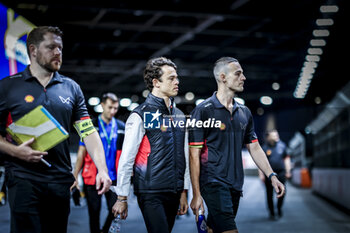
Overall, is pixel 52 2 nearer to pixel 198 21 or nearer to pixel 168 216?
pixel 168 216

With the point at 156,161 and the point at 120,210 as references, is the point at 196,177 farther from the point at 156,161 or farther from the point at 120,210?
the point at 120,210

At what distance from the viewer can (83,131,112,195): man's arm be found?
3.09 m

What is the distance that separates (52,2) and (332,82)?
7.69 m

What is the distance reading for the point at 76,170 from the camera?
5.85 m

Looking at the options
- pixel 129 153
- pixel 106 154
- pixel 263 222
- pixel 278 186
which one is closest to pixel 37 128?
pixel 129 153

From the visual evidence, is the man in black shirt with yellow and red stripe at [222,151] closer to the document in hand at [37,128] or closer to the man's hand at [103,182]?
the man's hand at [103,182]

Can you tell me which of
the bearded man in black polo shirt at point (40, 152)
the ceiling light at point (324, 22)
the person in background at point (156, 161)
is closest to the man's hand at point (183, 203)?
the person in background at point (156, 161)

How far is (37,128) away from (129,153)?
88 centimetres

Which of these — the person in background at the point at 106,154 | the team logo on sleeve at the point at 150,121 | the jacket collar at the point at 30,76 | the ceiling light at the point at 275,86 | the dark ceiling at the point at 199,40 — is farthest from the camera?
the ceiling light at the point at 275,86

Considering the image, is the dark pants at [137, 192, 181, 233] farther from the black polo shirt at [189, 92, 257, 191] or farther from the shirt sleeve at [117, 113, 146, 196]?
the black polo shirt at [189, 92, 257, 191]

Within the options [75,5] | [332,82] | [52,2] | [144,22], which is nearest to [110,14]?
[144,22]

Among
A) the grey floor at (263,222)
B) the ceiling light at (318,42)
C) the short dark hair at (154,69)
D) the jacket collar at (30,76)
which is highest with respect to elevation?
the ceiling light at (318,42)

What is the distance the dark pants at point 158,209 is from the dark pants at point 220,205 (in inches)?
11.9

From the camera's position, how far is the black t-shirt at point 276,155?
962 cm
